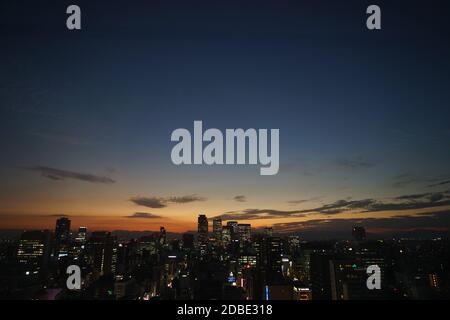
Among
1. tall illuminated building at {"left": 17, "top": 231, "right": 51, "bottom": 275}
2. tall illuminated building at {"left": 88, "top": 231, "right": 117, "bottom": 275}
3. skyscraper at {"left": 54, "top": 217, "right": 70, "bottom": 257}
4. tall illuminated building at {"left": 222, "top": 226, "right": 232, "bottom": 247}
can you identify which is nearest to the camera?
tall illuminated building at {"left": 17, "top": 231, "right": 51, "bottom": 275}

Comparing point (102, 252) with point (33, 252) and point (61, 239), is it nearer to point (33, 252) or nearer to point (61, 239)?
point (61, 239)

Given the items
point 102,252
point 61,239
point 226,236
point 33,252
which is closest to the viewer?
point 33,252

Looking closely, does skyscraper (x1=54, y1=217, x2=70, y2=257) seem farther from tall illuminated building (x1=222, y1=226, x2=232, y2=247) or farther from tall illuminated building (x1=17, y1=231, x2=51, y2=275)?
tall illuminated building (x1=222, y1=226, x2=232, y2=247)

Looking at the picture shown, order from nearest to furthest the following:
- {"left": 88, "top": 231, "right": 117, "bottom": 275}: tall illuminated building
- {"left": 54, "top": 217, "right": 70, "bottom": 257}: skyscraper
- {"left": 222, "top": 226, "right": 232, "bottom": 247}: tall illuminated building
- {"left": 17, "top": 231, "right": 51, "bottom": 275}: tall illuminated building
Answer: {"left": 17, "top": 231, "right": 51, "bottom": 275}: tall illuminated building < {"left": 54, "top": 217, "right": 70, "bottom": 257}: skyscraper < {"left": 88, "top": 231, "right": 117, "bottom": 275}: tall illuminated building < {"left": 222, "top": 226, "right": 232, "bottom": 247}: tall illuminated building

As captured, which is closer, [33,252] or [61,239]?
[33,252]

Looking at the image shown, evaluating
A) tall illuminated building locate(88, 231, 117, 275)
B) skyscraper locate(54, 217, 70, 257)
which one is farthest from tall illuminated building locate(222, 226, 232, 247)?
skyscraper locate(54, 217, 70, 257)

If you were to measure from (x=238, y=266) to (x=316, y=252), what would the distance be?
17.2 feet

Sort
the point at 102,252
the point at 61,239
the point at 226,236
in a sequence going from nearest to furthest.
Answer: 1. the point at 61,239
2. the point at 102,252
3. the point at 226,236

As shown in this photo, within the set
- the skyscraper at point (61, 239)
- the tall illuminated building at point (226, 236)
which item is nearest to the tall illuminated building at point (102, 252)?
the skyscraper at point (61, 239)

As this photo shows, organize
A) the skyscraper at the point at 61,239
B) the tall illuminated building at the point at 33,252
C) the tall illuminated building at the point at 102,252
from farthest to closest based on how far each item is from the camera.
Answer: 1. the tall illuminated building at the point at 102,252
2. the skyscraper at the point at 61,239
3. the tall illuminated building at the point at 33,252

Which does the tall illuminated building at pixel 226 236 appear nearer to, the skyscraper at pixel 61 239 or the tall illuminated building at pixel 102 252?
the tall illuminated building at pixel 102 252

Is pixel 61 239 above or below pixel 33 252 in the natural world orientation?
above

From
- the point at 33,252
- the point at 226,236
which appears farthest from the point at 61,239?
the point at 226,236
